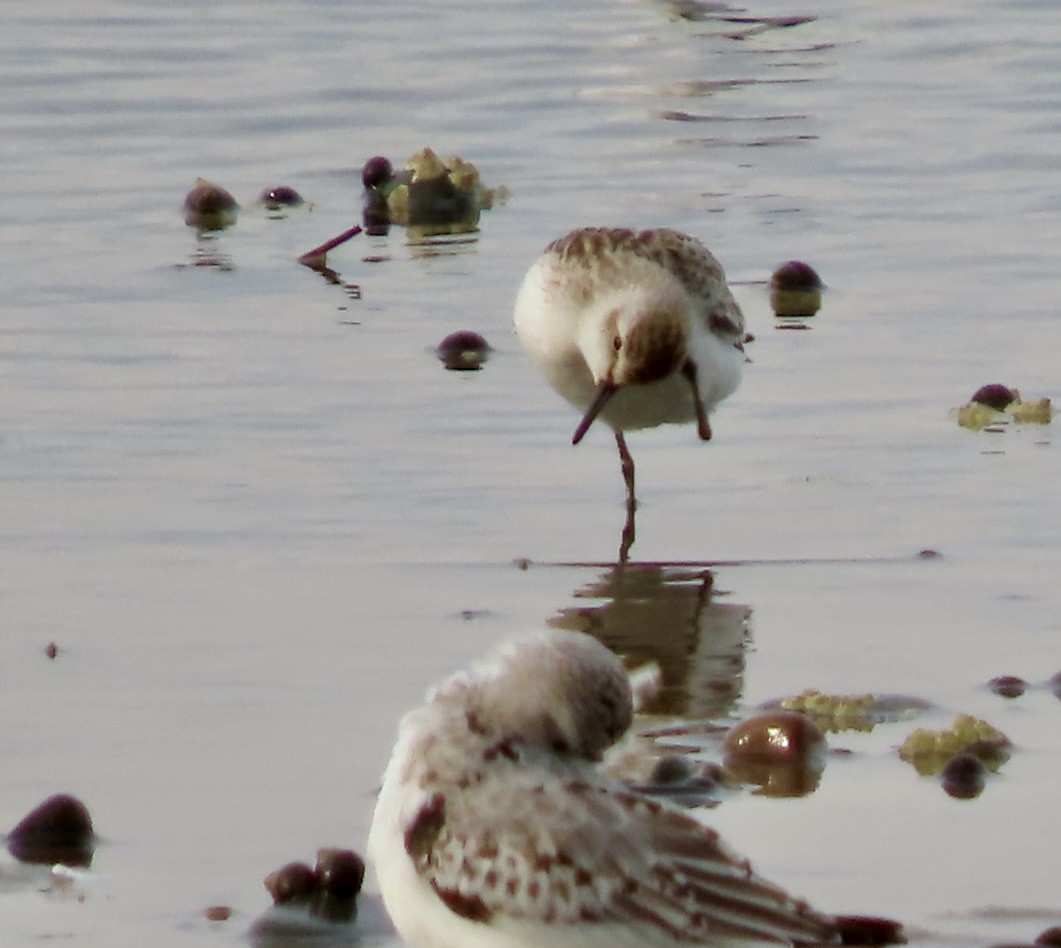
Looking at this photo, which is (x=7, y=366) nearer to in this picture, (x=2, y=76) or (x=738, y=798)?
(x=738, y=798)

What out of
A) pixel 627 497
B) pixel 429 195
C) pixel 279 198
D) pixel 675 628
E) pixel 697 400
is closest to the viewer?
pixel 675 628

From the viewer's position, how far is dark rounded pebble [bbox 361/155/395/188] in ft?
43.5

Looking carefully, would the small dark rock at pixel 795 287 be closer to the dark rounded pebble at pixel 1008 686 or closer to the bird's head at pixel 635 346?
the bird's head at pixel 635 346

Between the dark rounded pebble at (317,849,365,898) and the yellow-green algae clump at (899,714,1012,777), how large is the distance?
146 centimetres

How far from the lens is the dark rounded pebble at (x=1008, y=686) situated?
684 cm

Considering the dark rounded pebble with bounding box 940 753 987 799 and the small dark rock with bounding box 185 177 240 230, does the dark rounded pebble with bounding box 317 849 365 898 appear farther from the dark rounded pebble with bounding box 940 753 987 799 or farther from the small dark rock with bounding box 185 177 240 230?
the small dark rock with bounding box 185 177 240 230

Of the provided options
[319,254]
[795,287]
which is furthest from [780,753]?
[319,254]

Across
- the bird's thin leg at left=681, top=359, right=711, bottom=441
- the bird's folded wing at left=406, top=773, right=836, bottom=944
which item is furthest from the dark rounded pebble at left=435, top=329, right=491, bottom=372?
the bird's folded wing at left=406, top=773, right=836, bottom=944

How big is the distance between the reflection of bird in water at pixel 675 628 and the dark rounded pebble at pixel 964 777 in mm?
816

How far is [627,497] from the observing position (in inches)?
352

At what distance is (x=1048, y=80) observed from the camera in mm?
16203

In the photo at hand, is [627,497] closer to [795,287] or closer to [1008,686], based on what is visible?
[1008,686]

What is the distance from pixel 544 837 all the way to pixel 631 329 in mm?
4575

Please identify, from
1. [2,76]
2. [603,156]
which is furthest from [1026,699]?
[2,76]
